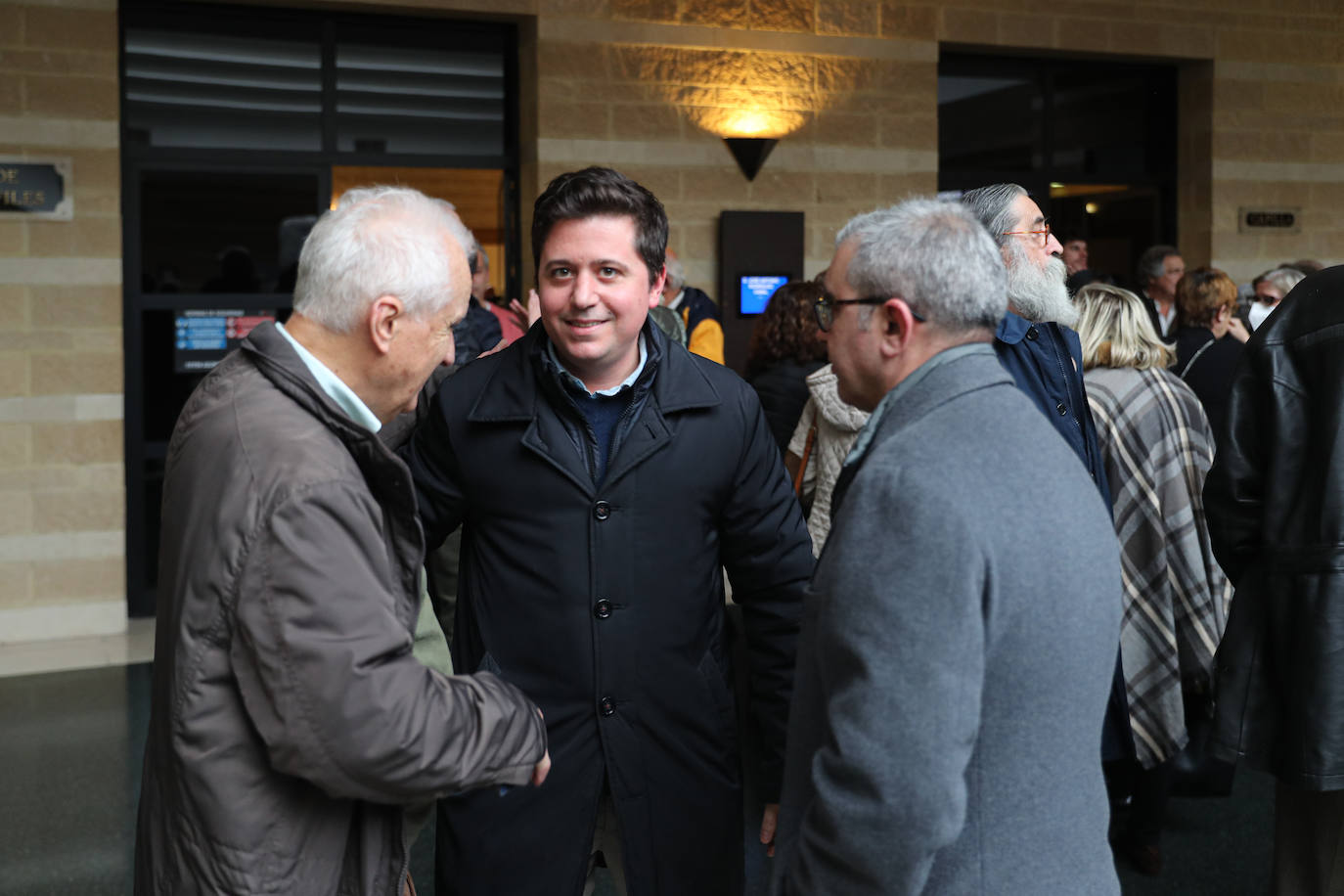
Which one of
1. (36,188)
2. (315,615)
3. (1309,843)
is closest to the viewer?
(315,615)

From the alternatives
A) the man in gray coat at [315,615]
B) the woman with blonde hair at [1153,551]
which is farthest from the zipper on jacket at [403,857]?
the woman with blonde hair at [1153,551]

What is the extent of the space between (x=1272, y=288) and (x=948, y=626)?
5.82m

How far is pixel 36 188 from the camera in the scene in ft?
20.5

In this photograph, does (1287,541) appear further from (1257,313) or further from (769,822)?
(1257,313)

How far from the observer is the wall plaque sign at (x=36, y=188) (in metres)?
6.21

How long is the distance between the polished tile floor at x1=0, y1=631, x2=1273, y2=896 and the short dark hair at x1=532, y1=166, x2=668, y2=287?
2105 mm

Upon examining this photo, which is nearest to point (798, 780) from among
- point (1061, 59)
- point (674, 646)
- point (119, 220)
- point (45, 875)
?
point (674, 646)

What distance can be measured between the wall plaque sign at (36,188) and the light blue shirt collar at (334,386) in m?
5.23

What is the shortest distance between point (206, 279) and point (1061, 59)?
18.0 ft

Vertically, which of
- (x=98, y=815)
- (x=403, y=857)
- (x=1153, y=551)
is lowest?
(x=98, y=815)

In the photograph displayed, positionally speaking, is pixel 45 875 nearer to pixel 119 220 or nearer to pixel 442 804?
pixel 442 804

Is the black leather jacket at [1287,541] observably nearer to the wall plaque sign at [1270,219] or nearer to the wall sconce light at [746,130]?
the wall sconce light at [746,130]

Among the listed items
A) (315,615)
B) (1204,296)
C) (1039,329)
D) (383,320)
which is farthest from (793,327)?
(315,615)

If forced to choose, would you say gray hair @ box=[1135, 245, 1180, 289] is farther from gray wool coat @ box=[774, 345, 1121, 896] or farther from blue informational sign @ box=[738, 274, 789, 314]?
gray wool coat @ box=[774, 345, 1121, 896]
